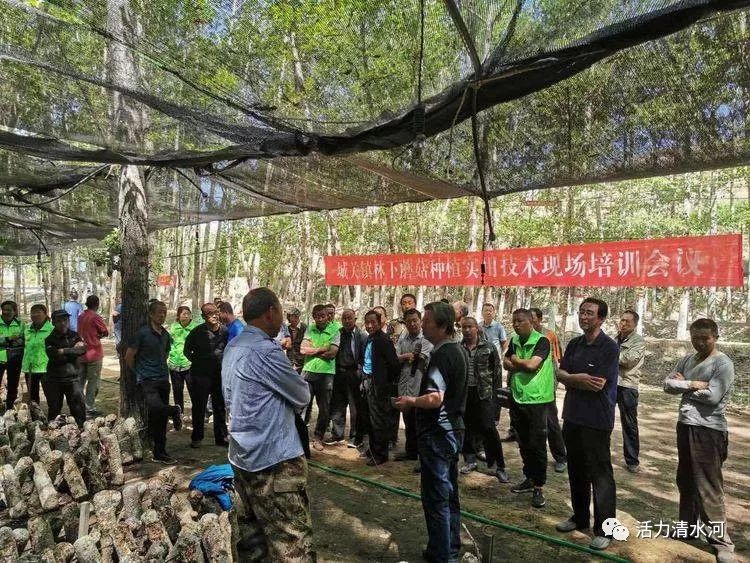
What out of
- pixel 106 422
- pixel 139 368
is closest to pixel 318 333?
pixel 139 368

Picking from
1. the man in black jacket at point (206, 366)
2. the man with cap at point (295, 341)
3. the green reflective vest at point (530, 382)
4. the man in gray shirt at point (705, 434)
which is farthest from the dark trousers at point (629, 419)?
the man in black jacket at point (206, 366)

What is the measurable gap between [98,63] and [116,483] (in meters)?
3.45

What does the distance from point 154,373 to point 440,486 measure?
350 cm

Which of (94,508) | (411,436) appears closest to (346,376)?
(411,436)

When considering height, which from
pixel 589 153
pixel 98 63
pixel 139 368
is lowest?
pixel 139 368

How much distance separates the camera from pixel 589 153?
3627mm

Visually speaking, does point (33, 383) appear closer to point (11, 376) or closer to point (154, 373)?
point (11, 376)

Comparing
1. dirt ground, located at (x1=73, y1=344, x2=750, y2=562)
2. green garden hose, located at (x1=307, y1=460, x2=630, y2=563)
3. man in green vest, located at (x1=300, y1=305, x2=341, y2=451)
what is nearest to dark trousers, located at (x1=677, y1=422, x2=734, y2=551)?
dirt ground, located at (x1=73, y1=344, x2=750, y2=562)

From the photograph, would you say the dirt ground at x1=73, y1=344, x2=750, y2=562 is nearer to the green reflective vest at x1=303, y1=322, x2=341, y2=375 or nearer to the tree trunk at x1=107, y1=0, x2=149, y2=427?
the tree trunk at x1=107, y1=0, x2=149, y2=427

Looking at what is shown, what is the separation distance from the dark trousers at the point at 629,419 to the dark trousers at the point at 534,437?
1335 mm

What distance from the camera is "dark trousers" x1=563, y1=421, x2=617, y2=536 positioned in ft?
11.9

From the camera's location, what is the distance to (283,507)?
266 cm

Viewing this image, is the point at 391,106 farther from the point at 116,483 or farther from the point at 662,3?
the point at 116,483

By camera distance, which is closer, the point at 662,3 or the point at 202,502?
the point at 662,3
